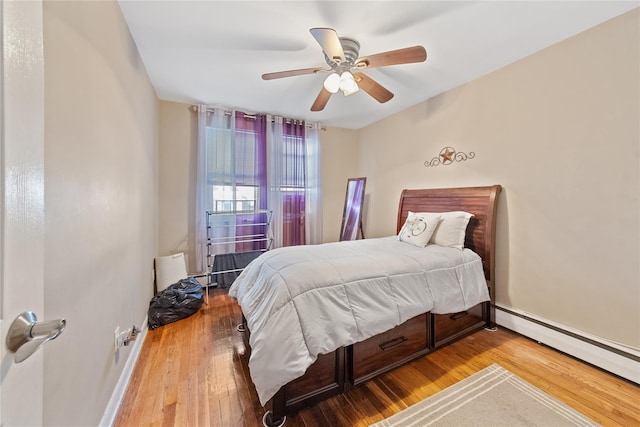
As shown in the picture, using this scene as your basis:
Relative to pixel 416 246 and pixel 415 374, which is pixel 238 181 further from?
pixel 415 374

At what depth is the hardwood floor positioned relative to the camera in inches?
54.0

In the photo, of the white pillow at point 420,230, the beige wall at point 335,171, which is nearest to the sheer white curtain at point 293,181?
the beige wall at point 335,171

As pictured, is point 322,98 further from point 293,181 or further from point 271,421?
point 271,421

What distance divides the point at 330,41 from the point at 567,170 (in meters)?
2.12

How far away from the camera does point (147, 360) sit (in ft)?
6.03

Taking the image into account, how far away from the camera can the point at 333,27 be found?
5.97 feet

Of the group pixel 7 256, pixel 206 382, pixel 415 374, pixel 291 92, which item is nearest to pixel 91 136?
pixel 7 256

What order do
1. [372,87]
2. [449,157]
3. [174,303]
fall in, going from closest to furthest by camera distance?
[372,87] → [174,303] → [449,157]

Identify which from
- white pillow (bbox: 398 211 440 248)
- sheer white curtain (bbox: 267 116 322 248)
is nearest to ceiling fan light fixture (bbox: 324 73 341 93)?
white pillow (bbox: 398 211 440 248)

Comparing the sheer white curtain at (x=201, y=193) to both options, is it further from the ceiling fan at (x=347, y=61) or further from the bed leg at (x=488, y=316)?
the bed leg at (x=488, y=316)

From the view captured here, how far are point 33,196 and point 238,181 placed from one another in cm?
310

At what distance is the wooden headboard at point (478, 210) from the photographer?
2.34 metres

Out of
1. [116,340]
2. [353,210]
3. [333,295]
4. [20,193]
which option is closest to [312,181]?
[353,210]

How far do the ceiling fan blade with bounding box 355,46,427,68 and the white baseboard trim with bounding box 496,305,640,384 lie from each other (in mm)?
2382
